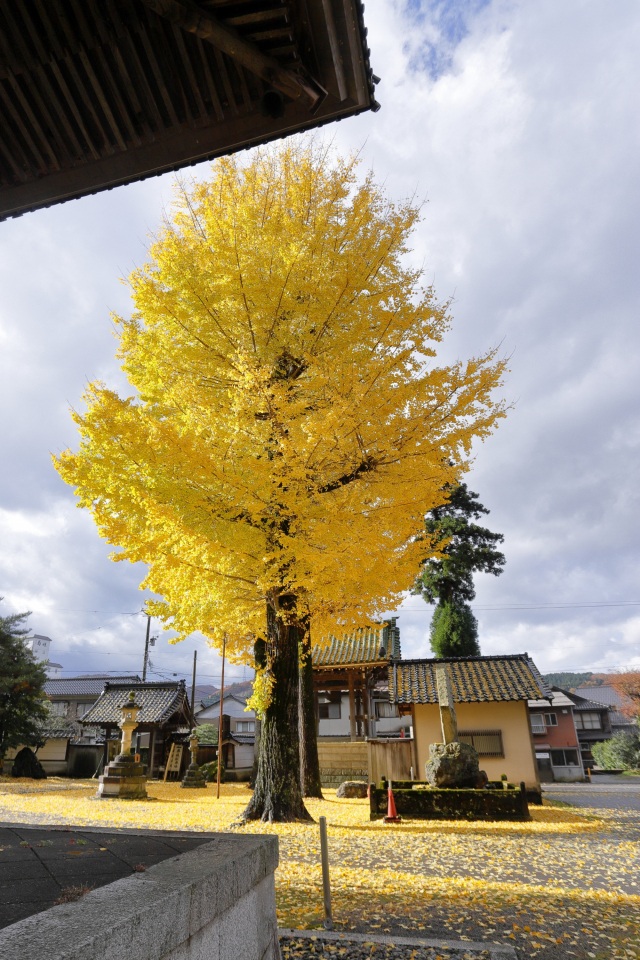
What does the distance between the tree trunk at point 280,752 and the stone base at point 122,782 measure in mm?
9261

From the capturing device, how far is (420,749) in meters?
17.4

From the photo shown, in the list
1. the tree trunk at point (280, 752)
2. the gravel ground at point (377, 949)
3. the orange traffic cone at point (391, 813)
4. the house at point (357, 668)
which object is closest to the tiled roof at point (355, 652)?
the house at point (357, 668)

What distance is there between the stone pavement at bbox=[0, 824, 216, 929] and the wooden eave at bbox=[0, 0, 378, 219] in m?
3.64

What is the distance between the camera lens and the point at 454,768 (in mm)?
12734

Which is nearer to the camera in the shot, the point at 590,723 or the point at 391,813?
the point at 391,813

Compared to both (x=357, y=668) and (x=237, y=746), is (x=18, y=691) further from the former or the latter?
(x=357, y=668)

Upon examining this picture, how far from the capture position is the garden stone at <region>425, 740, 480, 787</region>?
12672 mm

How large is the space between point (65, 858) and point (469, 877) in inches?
232

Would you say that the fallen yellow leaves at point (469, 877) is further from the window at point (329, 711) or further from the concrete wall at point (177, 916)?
the window at point (329, 711)

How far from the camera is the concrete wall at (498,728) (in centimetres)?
1695

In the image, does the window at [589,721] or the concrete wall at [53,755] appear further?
the window at [589,721]

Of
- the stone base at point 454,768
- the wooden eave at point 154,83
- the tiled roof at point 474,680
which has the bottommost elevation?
the stone base at point 454,768

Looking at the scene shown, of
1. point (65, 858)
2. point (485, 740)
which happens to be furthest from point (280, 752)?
point (485, 740)

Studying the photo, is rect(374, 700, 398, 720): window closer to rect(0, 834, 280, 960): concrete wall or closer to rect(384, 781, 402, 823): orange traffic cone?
rect(384, 781, 402, 823): orange traffic cone
